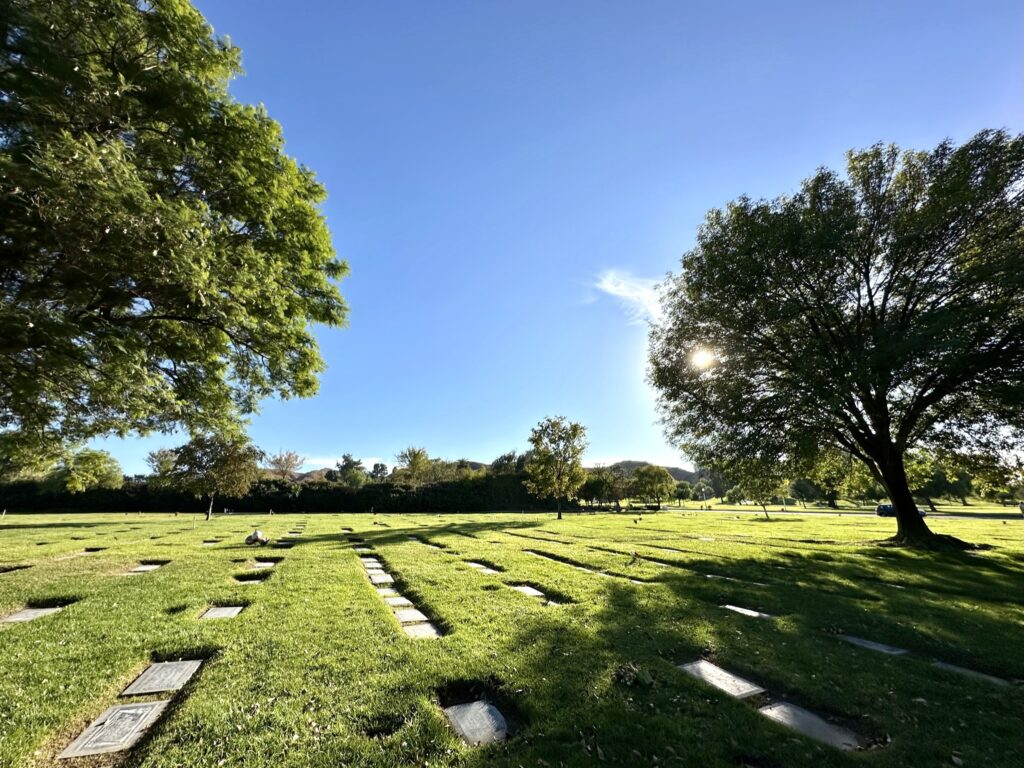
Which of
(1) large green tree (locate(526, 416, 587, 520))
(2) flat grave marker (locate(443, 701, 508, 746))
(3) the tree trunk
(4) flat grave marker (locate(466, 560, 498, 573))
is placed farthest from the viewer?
(1) large green tree (locate(526, 416, 587, 520))

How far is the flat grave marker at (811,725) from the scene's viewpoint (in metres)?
2.68

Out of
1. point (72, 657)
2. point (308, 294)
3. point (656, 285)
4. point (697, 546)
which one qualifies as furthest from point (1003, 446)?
point (72, 657)

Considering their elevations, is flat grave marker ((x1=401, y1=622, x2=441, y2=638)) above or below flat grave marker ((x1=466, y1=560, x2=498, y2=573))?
above

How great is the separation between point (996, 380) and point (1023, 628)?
33.6 feet

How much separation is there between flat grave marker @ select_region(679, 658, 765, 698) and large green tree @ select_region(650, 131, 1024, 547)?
439 inches

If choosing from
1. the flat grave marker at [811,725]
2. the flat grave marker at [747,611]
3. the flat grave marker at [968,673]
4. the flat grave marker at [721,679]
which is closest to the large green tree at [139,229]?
the flat grave marker at [721,679]

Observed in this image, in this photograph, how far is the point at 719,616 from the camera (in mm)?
5305

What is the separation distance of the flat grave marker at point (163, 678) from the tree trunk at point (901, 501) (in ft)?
64.1

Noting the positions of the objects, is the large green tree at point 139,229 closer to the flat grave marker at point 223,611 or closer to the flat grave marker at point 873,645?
the flat grave marker at point 223,611

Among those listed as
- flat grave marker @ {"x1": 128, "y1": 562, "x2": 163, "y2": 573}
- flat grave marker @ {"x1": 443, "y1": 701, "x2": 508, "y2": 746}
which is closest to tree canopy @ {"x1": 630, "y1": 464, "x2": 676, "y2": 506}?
flat grave marker @ {"x1": 128, "y1": 562, "x2": 163, "y2": 573}

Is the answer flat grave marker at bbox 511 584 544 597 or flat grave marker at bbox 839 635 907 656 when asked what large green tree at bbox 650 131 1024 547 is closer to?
flat grave marker at bbox 839 635 907 656

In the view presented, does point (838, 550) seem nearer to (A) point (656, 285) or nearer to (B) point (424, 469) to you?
(A) point (656, 285)

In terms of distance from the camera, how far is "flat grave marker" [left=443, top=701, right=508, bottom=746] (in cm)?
263

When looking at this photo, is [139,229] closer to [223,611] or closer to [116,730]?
[116,730]
